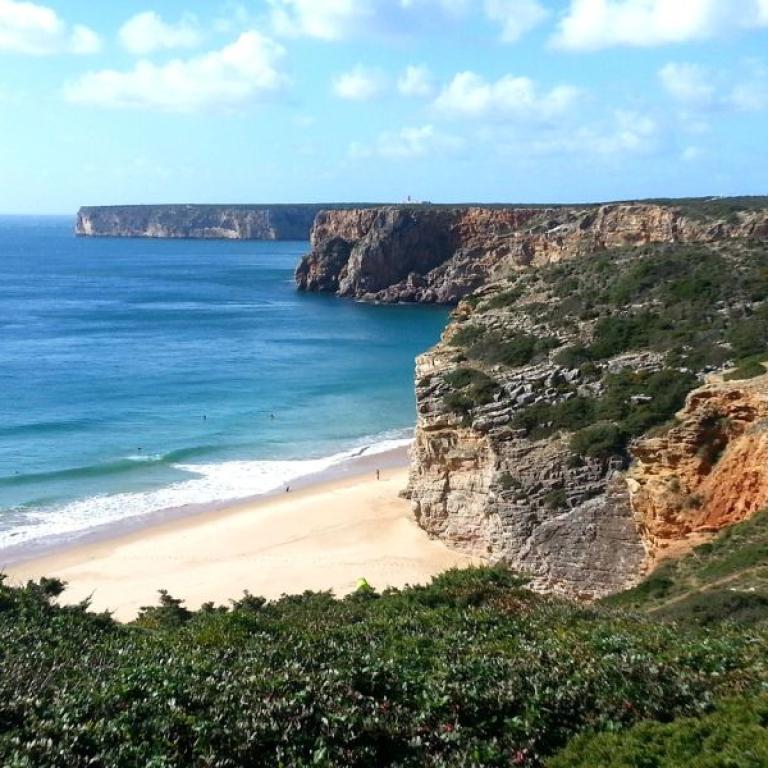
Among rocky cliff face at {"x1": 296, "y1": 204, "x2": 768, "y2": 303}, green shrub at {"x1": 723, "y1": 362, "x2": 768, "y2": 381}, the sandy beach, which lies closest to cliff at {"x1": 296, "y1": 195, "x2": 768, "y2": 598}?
green shrub at {"x1": 723, "y1": 362, "x2": 768, "y2": 381}

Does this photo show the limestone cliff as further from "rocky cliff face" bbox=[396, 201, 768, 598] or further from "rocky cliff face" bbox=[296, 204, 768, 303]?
"rocky cliff face" bbox=[296, 204, 768, 303]

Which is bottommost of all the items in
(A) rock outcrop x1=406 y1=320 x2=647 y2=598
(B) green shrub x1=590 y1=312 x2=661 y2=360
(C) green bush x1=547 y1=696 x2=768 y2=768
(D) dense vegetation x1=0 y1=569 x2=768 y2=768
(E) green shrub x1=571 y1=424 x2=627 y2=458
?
(A) rock outcrop x1=406 y1=320 x2=647 y2=598

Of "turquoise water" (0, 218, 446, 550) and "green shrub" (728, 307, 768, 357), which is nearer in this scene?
"green shrub" (728, 307, 768, 357)

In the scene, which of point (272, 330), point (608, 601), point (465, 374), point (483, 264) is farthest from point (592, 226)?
point (608, 601)

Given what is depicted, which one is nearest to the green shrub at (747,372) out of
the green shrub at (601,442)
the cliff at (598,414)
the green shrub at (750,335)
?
the cliff at (598,414)

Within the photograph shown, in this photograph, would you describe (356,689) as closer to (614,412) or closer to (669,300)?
(614,412)

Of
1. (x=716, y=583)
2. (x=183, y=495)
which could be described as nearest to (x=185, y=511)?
(x=183, y=495)
